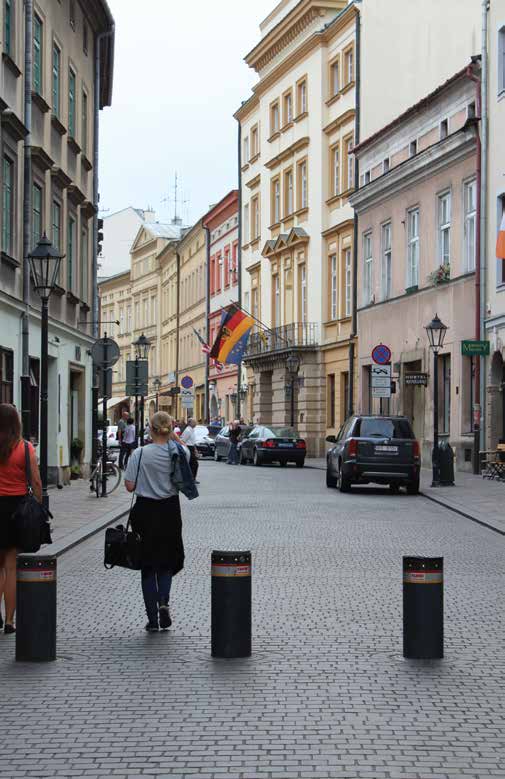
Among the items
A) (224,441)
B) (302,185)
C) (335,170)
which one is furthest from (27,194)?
(302,185)

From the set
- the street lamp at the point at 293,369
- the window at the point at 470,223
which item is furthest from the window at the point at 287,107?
the window at the point at 470,223

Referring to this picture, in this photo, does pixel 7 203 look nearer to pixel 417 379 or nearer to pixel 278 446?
pixel 417 379

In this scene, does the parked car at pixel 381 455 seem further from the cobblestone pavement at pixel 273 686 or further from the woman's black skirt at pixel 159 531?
the woman's black skirt at pixel 159 531

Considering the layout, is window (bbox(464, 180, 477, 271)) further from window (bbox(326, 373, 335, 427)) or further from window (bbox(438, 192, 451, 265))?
window (bbox(326, 373, 335, 427))

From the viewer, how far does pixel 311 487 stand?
31.3 m

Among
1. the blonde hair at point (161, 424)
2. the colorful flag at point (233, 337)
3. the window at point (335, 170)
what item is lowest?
the blonde hair at point (161, 424)

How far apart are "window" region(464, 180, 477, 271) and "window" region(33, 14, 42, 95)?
12.8 meters

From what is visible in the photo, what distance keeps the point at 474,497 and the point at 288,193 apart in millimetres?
35567

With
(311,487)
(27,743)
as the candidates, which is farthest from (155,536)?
(311,487)

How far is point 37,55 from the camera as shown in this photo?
2742cm

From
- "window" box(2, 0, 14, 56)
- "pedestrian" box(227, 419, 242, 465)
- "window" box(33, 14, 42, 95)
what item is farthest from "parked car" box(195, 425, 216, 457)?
"window" box(2, 0, 14, 56)

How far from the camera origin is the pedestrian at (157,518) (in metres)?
10.2

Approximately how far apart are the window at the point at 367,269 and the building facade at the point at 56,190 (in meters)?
10.8

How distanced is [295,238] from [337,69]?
714 cm
